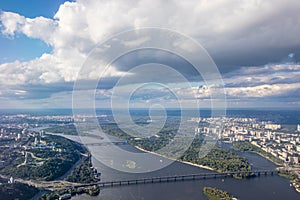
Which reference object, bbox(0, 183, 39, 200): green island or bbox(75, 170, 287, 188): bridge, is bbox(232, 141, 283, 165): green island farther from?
bbox(0, 183, 39, 200): green island

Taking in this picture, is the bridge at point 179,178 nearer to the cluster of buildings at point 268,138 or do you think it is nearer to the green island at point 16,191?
the green island at point 16,191

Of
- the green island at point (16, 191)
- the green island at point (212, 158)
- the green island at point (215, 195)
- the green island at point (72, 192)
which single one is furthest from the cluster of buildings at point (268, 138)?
the green island at point (16, 191)

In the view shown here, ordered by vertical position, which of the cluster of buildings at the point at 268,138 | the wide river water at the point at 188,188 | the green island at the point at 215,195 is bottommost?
the wide river water at the point at 188,188

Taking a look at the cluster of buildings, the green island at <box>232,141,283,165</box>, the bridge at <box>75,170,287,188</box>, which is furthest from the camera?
the cluster of buildings

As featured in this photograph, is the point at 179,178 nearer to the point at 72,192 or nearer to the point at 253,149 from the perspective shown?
the point at 72,192

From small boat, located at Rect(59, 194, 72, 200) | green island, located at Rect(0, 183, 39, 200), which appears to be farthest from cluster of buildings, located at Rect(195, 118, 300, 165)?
green island, located at Rect(0, 183, 39, 200)
